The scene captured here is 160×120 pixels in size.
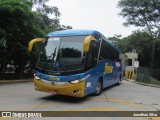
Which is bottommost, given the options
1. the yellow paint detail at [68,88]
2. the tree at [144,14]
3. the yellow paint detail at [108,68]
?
the yellow paint detail at [68,88]

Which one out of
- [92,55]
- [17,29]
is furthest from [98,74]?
[17,29]

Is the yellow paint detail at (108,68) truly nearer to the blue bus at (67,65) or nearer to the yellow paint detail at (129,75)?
the blue bus at (67,65)

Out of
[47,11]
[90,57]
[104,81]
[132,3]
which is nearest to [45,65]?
[90,57]

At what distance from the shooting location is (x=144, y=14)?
144 feet

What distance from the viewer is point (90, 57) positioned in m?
13.2

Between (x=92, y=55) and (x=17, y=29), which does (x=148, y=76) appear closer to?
(x=17, y=29)

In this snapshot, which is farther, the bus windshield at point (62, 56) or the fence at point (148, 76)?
the fence at point (148, 76)

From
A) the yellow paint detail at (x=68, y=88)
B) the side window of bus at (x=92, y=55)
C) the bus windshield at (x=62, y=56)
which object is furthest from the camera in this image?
the side window of bus at (x=92, y=55)

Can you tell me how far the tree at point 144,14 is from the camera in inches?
1694

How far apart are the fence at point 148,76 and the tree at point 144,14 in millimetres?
6734

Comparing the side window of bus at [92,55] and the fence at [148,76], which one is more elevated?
the side window of bus at [92,55]

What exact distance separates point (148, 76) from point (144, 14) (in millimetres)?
13100

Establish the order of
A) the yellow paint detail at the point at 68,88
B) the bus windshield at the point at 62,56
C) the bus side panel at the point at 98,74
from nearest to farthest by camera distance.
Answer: the yellow paint detail at the point at 68,88
the bus windshield at the point at 62,56
the bus side panel at the point at 98,74

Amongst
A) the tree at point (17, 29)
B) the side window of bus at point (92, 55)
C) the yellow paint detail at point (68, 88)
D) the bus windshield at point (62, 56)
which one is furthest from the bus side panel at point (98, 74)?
the tree at point (17, 29)
